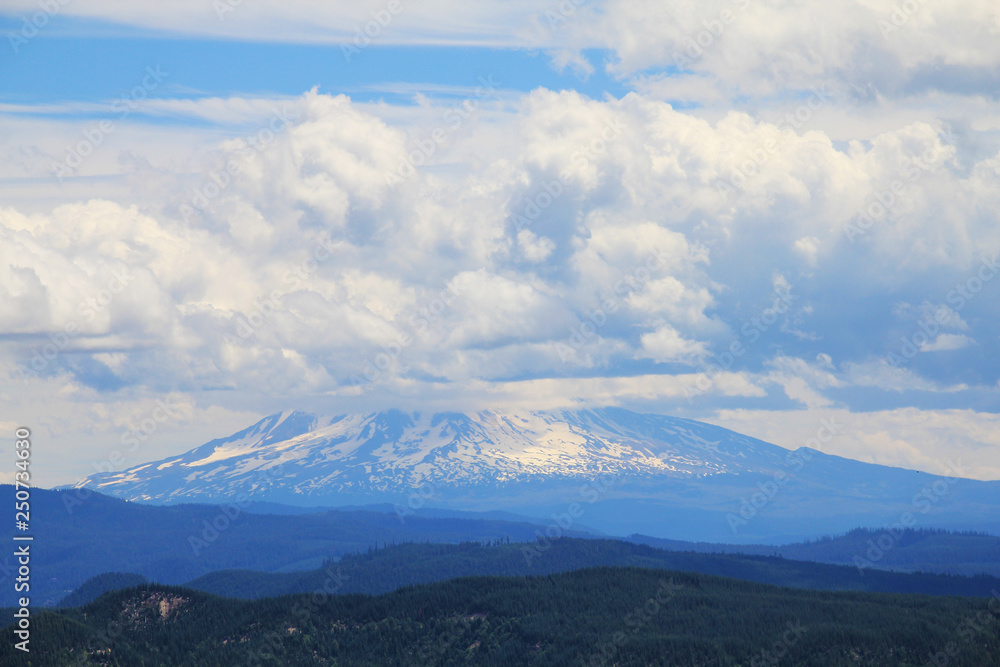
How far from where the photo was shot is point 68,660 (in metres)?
170

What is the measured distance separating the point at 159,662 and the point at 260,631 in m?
22.6

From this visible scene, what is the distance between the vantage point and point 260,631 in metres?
197

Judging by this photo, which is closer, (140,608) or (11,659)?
(11,659)

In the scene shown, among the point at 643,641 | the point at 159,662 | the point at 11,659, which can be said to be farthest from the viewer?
the point at 643,641

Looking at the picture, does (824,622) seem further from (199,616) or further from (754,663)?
(199,616)

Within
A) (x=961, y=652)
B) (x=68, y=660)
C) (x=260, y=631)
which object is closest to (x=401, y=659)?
(x=260, y=631)

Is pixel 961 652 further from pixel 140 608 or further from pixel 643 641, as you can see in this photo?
pixel 140 608

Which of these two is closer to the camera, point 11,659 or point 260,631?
point 11,659

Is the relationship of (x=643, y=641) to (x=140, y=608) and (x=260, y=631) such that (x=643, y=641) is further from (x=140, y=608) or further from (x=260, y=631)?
(x=140, y=608)

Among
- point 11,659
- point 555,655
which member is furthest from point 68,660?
point 555,655

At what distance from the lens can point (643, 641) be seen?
19375 cm

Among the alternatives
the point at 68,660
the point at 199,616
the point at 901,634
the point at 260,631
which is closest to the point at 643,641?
the point at 901,634

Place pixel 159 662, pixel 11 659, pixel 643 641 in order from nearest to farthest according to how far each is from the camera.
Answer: pixel 11 659 < pixel 159 662 < pixel 643 641

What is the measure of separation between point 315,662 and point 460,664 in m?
29.2
